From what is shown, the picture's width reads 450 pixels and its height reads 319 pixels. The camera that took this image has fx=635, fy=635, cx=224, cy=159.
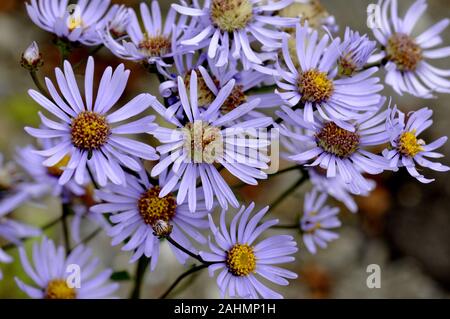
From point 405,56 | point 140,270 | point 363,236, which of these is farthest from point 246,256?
point 363,236

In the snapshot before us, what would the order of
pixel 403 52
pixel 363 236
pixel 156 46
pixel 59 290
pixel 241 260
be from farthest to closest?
pixel 363 236 → pixel 403 52 → pixel 59 290 → pixel 156 46 → pixel 241 260

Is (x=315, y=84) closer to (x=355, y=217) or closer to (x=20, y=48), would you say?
(x=355, y=217)

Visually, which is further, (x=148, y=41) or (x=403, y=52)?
(x=403, y=52)

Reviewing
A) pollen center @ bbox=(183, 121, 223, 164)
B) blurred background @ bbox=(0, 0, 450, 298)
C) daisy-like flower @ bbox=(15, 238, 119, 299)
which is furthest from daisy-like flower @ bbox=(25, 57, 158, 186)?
blurred background @ bbox=(0, 0, 450, 298)

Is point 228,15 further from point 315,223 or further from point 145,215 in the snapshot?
point 315,223

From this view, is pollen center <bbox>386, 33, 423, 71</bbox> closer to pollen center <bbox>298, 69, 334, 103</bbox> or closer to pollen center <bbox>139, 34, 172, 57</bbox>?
pollen center <bbox>298, 69, 334, 103</bbox>

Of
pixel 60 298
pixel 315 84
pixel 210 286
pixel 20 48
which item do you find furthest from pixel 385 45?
pixel 20 48

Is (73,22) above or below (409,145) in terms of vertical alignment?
above

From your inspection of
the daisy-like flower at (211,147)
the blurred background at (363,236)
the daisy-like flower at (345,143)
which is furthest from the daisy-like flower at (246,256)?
the blurred background at (363,236)
